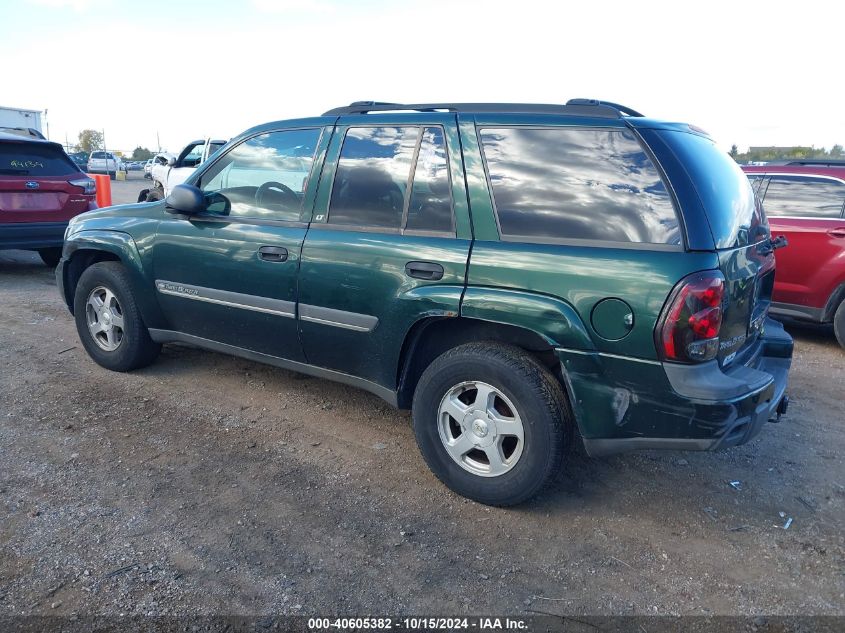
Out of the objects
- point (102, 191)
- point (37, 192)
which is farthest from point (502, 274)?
point (102, 191)

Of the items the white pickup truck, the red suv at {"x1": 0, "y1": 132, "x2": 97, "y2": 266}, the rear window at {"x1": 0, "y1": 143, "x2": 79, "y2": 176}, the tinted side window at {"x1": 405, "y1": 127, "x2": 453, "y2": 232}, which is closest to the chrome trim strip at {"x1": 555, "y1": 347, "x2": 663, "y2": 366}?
the tinted side window at {"x1": 405, "y1": 127, "x2": 453, "y2": 232}

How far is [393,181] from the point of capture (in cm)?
346

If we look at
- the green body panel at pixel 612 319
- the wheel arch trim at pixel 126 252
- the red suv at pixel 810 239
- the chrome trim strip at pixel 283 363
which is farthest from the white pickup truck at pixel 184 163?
the green body panel at pixel 612 319

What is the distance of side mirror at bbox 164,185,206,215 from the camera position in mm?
3963

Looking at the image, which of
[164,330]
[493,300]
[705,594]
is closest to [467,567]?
[705,594]

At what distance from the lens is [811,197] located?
6391 millimetres

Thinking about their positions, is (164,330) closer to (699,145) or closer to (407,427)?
(407,427)

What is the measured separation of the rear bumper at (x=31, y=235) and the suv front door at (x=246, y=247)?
13.9 ft

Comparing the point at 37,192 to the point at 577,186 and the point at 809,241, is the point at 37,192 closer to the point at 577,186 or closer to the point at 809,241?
the point at 577,186

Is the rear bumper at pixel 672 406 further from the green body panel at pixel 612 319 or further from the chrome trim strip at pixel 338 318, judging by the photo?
the chrome trim strip at pixel 338 318

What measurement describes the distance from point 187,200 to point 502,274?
212cm

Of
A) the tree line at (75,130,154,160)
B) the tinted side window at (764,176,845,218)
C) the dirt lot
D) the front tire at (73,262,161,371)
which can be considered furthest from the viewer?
the tree line at (75,130,154,160)

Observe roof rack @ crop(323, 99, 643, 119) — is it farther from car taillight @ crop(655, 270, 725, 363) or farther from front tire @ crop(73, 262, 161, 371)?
front tire @ crop(73, 262, 161, 371)

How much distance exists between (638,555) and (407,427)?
166 centimetres
